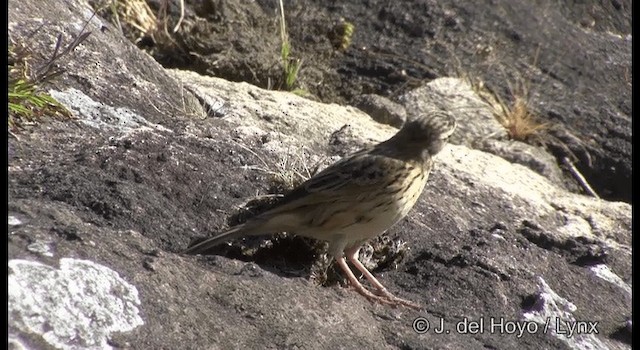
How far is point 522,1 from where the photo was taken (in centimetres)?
971

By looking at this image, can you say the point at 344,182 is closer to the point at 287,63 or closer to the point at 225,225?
the point at 225,225

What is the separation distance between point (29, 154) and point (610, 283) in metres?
3.53

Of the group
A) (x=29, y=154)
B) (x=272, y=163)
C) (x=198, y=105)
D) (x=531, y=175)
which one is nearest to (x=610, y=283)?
(x=531, y=175)

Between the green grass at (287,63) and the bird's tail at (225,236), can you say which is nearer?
the bird's tail at (225,236)

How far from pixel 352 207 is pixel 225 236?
2.46 ft

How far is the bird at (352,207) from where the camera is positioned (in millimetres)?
5656

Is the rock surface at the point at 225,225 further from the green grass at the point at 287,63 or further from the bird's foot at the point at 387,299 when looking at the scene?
the green grass at the point at 287,63

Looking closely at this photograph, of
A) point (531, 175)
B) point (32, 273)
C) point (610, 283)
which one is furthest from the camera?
point (531, 175)

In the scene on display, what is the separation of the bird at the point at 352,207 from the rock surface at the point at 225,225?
0.67ft

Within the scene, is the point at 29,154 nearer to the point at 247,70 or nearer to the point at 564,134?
the point at 247,70

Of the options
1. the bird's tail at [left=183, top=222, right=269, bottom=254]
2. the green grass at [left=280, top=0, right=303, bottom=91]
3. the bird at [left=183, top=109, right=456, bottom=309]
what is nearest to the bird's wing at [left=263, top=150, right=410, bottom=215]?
the bird at [left=183, top=109, right=456, bottom=309]

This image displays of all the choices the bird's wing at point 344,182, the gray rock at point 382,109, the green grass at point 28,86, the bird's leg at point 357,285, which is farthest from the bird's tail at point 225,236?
the gray rock at point 382,109

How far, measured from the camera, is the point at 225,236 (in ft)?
17.8

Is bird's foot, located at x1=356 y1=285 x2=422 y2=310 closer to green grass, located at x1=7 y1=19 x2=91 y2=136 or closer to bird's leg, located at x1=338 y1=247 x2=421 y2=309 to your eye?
bird's leg, located at x1=338 y1=247 x2=421 y2=309
